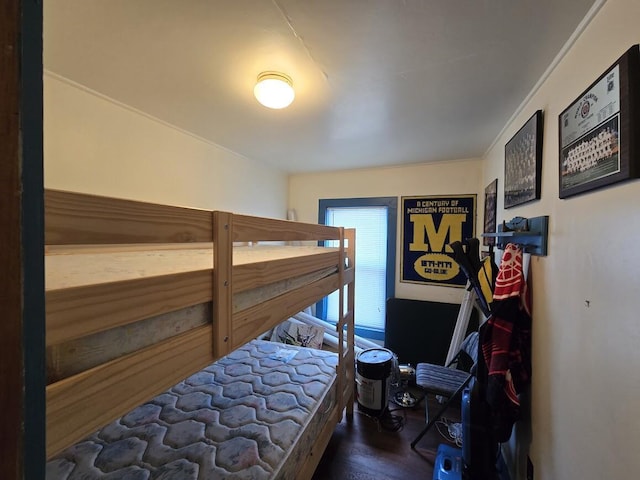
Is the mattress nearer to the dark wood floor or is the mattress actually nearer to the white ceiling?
the dark wood floor

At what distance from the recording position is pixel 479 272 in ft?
5.50

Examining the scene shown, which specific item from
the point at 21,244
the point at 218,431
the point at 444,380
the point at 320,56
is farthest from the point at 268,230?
the point at 444,380

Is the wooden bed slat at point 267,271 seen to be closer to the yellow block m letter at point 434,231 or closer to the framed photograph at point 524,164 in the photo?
the framed photograph at point 524,164

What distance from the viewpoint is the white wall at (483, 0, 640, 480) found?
2.46ft

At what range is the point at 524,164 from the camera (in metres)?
1.48

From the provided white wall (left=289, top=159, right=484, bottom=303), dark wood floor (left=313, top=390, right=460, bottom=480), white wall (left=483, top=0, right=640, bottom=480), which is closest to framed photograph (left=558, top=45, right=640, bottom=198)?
white wall (left=483, top=0, right=640, bottom=480)

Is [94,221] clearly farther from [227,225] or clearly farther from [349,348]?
[349,348]

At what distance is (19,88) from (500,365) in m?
1.79

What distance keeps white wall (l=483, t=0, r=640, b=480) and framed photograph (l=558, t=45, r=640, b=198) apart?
0.13 feet

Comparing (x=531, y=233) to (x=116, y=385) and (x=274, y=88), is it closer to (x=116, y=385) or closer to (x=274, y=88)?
(x=274, y=88)

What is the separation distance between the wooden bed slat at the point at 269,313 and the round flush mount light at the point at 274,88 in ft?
3.26

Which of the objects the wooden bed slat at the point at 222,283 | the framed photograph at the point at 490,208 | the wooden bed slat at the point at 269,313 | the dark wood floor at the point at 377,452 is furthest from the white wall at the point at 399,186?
the wooden bed slat at the point at 222,283

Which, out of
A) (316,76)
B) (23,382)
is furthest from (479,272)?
(23,382)

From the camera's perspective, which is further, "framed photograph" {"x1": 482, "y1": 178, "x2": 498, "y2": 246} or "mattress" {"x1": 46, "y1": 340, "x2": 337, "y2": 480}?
"framed photograph" {"x1": 482, "y1": 178, "x2": 498, "y2": 246}
